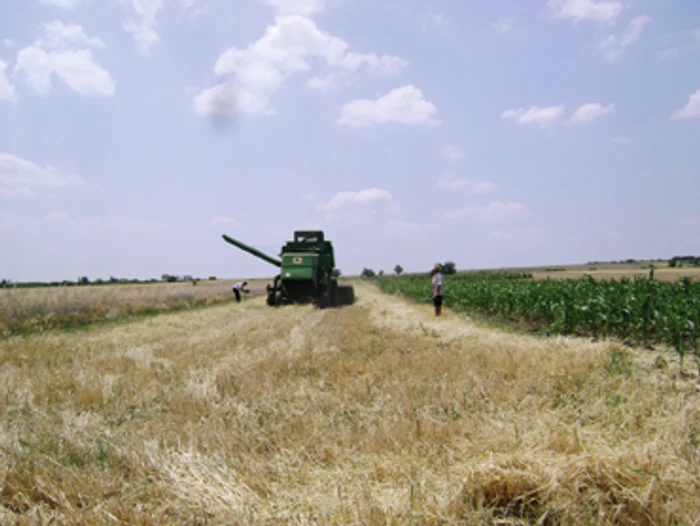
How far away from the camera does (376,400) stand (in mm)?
4914

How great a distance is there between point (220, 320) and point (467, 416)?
1394 centimetres

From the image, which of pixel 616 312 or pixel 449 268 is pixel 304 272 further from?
pixel 449 268

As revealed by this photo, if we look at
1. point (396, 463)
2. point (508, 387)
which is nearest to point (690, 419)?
point (508, 387)

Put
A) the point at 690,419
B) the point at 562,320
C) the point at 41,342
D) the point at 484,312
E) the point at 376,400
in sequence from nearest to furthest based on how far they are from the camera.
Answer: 1. the point at 690,419
2. the point at 376,400
3. the point at 41,342
4. the point at 562,320
5. the point at 484,312

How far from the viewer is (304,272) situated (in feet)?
68.2

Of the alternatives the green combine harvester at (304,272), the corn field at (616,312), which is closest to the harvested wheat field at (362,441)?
the corn field at (616,312)

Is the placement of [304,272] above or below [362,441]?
above

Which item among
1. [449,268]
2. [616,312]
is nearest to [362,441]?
[616,312]

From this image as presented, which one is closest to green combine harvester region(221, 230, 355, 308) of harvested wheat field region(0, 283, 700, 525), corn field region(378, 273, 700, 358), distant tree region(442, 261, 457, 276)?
corn field region(378, 273, 700, 358)

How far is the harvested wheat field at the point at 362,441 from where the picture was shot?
9.02 ft

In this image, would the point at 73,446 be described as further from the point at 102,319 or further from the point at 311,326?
the point at 102,319

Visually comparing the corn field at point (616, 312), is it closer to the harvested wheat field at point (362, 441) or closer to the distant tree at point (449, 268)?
the harvested wheat field at point (362, 441)

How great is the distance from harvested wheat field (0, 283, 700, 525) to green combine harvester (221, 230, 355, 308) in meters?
13.7

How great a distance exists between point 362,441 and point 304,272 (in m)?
17.2
